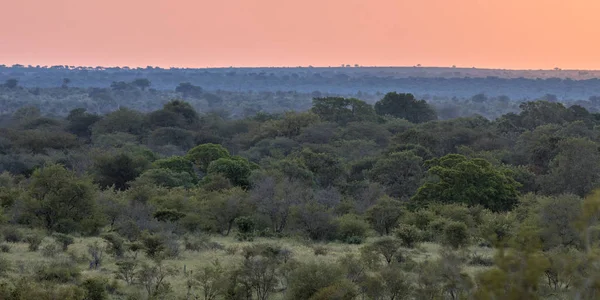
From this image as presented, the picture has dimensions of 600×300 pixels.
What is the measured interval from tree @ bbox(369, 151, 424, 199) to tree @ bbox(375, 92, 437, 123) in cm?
3449

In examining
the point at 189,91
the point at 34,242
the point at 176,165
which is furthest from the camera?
the point at 189,91

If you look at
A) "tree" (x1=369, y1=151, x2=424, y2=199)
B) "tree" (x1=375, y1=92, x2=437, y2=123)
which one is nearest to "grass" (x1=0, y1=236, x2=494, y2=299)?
"tree" (x1=369, y1=151, x2=424, y2=199)

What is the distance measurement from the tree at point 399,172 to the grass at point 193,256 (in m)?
11.0

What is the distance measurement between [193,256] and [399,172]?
1729 centimetres

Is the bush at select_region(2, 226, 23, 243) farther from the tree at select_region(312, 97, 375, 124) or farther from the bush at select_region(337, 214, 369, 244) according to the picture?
the tree at select_region(312, 97, 375, 124)

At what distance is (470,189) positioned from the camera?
29.9 m

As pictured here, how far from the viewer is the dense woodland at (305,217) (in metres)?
14.3

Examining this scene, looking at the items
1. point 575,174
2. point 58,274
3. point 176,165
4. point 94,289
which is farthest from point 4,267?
point 575,174

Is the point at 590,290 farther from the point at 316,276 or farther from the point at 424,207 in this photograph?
the point at 424,207

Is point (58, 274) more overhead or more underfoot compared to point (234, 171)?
more overhead

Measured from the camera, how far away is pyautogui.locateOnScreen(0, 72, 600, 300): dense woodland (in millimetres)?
14320

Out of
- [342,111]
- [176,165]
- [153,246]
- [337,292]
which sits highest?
[337,292]

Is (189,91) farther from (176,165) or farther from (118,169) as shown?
(118,169)

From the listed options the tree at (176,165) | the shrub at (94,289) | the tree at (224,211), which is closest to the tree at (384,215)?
the tree at (224,211)
